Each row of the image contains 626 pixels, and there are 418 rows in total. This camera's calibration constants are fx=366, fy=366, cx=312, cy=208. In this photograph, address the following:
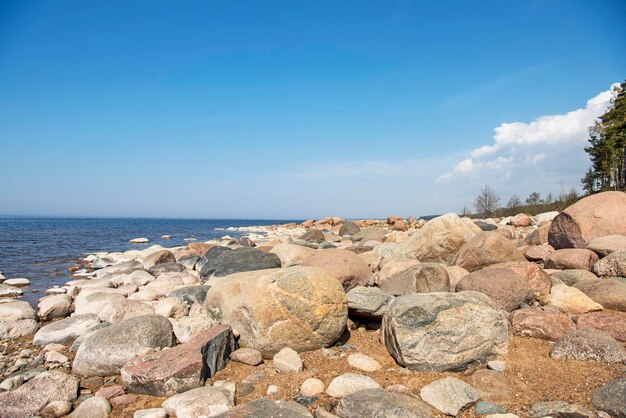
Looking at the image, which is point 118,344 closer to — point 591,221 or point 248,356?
point 248,356

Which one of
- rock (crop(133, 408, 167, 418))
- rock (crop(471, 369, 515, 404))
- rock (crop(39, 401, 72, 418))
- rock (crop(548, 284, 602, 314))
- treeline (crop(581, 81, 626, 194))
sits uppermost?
treeline (crop(581, 81, 626, 194))

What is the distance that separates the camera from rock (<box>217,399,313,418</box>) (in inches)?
148

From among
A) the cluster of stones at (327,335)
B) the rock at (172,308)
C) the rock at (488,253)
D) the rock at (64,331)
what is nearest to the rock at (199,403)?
the cluster of stones at (327,335)

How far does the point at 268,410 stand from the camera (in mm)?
3838

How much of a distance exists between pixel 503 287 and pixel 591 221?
5513mm

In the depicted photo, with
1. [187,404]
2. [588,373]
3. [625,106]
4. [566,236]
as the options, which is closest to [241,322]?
[187,404]

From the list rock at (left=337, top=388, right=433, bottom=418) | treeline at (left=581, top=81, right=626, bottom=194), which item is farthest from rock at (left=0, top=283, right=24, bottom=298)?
treeline at (left=581, top=81, right=626, bottom=194)

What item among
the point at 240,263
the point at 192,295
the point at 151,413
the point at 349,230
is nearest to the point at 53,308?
the point at 192,295

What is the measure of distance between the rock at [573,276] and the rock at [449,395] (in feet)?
16.6

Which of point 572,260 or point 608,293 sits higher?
point 572,260

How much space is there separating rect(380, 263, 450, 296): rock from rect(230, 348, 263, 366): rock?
2997 millimetres

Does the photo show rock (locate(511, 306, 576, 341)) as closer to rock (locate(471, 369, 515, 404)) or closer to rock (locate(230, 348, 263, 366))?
rock (locate(471, 369, 515, 404))

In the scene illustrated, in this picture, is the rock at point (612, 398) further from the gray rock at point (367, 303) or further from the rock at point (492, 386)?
the gray rock at point (367, 303)

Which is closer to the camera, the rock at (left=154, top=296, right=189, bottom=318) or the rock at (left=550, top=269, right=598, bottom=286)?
the rock at (left=154, top=296, right=189, bottom=318)
